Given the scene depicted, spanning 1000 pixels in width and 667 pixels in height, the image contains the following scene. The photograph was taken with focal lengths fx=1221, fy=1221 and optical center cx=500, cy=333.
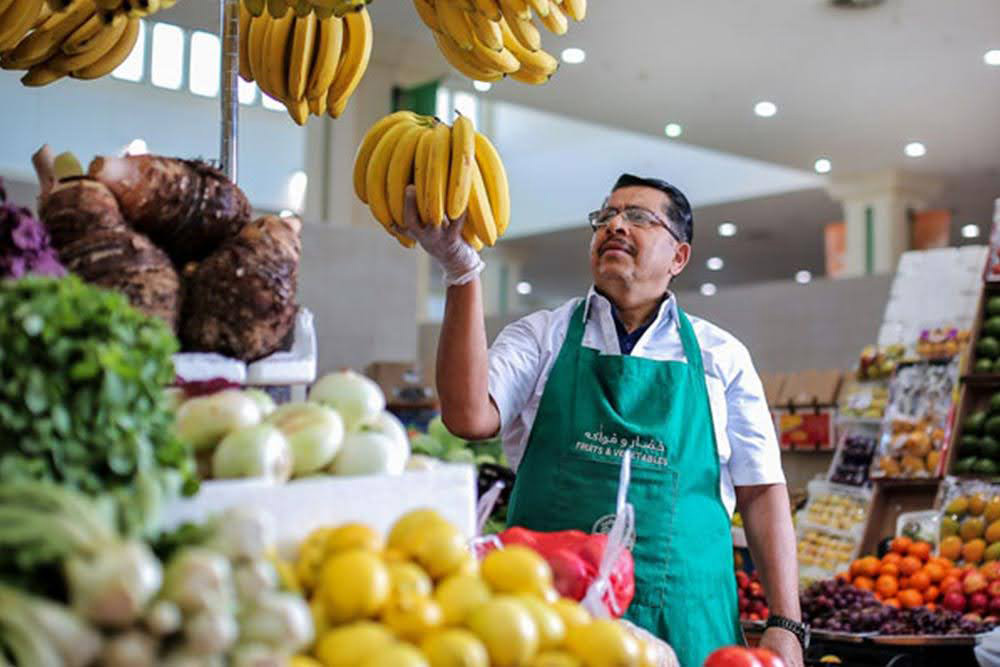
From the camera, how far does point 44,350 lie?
1.13 meters

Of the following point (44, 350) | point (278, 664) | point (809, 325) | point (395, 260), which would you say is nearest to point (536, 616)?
point (278, 664)

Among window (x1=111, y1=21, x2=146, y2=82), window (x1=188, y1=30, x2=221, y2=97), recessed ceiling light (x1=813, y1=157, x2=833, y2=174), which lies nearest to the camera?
window (x1=111, y1=21, x2=146, y2=82)

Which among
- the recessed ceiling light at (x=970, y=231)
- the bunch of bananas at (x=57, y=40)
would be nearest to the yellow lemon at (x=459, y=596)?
the bunch of bananas at (x=57, y=40)

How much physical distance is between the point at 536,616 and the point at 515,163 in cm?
1546

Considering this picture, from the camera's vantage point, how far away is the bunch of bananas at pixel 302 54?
7.75ft

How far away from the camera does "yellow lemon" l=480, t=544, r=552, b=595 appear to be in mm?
1277

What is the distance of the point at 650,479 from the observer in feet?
7.87

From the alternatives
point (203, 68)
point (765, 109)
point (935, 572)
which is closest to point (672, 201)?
point (935, 572)

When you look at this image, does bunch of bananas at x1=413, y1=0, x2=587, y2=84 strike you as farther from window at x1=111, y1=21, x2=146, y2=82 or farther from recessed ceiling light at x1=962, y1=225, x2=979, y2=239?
recessed ceiling light at x1=962, y1=225, x2=979, y2=239

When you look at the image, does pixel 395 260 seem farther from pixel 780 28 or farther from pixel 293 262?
pixel 293 262

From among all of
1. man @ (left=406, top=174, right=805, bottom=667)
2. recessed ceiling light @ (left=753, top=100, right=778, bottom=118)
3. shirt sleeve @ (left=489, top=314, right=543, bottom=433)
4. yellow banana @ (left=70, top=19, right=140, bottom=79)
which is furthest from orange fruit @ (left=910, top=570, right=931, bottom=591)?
recessed ceiling light @ (left=753, top=100, right=778, bottom=118)

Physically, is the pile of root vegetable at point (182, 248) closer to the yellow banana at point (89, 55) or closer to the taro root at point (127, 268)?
the taro root at point (127, 268)

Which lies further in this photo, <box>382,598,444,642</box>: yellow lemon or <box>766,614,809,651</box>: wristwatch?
<box>766,614,809,651</box>: wristwatch

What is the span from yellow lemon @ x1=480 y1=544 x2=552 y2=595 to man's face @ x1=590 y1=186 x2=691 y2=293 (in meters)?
1.36
